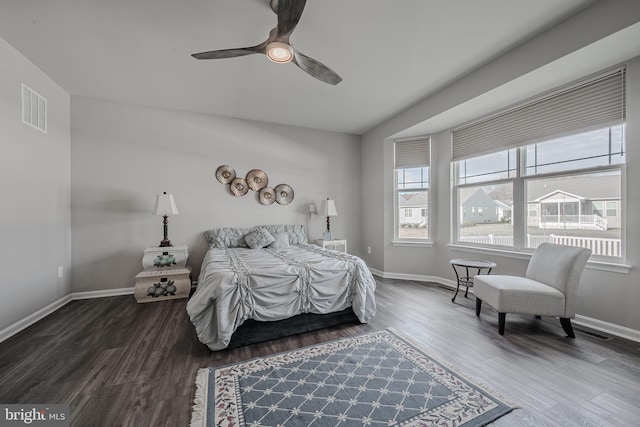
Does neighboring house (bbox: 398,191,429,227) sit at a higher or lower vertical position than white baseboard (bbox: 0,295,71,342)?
higher

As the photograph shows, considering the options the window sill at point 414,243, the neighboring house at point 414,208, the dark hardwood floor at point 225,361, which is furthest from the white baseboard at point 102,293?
the neighboring house at point 414,208

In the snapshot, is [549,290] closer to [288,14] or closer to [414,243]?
[414,243]

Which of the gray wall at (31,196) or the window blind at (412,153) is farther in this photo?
the window blind at (412,153)

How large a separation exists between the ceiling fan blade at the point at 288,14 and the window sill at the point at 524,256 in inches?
141

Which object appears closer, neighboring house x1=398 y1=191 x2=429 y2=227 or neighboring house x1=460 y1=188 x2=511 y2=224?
neighboring house x1=460 y1=188 x2=511 y2=224

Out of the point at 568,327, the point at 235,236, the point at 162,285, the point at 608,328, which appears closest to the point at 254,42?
the point at 235,236

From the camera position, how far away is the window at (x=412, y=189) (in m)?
A: 4.50

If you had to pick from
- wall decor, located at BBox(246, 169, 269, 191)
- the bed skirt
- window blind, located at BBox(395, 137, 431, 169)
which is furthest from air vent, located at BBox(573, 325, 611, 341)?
wall decor, located at BBox(246, 169, 269, 191)

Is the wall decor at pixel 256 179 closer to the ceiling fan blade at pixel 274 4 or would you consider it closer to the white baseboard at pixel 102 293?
the white baseboard at pixel 102 293

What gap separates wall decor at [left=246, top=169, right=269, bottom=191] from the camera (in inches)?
174

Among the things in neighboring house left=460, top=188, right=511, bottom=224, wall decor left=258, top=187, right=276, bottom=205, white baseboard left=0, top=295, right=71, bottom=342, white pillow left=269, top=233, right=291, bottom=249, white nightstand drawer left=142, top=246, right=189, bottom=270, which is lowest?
white baseboard left=0, top=295, right=71, bottom=342

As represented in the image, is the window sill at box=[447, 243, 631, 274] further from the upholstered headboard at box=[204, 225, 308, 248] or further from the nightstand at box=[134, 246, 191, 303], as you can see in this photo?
the nightstand at box=[134, 246, 191, 303]

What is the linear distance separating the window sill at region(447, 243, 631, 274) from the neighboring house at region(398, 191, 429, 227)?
0.67 meters

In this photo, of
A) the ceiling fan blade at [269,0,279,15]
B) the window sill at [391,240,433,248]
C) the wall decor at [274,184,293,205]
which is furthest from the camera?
the wall decor at [274,184,293,205]
